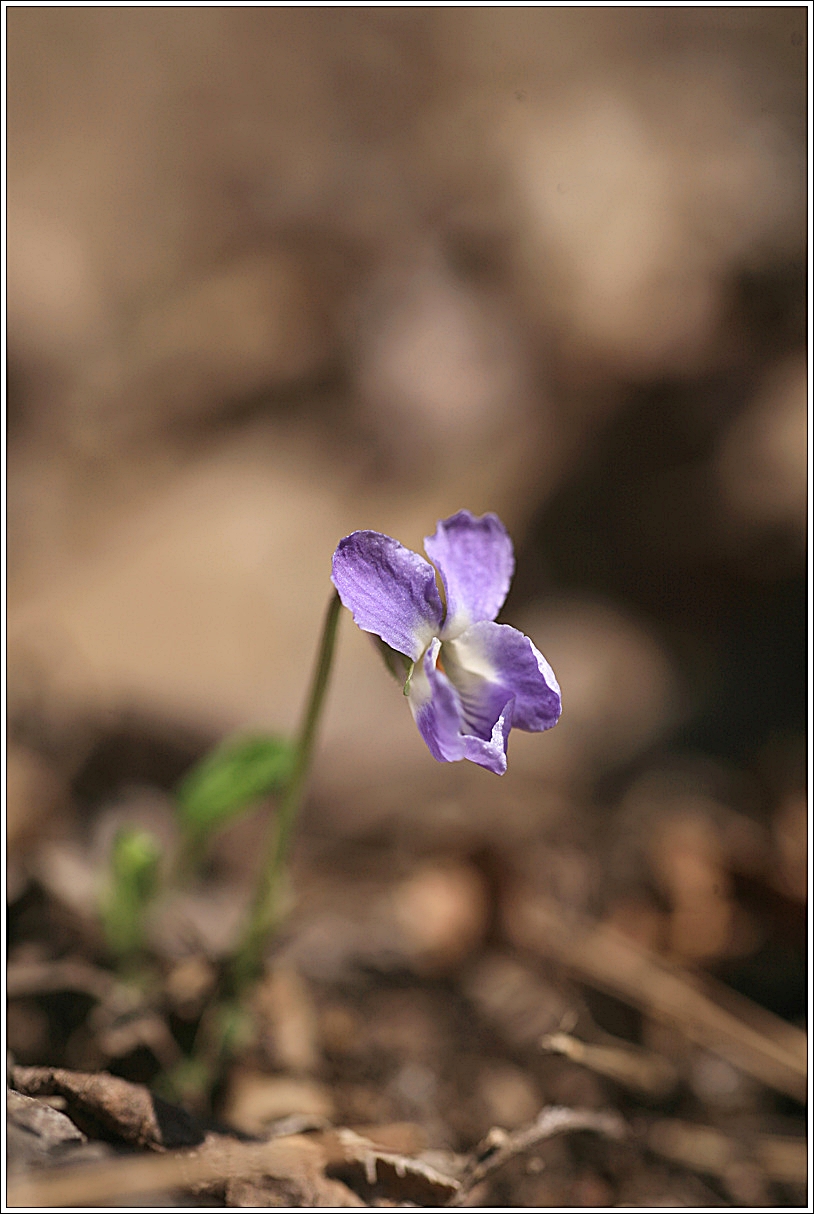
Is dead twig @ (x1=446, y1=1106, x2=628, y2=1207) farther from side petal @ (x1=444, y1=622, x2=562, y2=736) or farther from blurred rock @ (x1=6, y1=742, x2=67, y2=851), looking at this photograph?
blurred rock @ (x1=6, y1=742, x2=67, y2=851)

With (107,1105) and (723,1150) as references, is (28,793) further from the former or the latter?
(723,1150)

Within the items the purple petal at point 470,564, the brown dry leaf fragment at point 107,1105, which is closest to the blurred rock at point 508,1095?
the brown dry leaf fragment at point 107,1105

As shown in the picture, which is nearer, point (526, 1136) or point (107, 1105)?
point (107, 1105)

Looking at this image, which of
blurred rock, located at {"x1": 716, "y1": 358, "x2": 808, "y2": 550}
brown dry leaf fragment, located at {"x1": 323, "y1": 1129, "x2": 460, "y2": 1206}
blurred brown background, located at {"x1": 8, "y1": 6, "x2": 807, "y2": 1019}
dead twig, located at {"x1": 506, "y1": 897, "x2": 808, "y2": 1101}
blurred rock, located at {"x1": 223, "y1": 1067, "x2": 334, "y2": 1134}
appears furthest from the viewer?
blurred rock, located at {"x1": 716, "y1": 358, "x2": 808, "y2": 550}

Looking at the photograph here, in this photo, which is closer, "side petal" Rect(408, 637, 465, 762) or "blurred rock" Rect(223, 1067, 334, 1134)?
"side petal" Rect(408, 637, 465, 762)

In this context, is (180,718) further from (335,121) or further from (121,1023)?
(335,121)

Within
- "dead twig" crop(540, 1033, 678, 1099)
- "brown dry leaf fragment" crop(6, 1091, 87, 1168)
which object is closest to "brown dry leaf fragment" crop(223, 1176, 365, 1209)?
"brown dry leaf fragment" crop(6, 1091, 87, 1168)

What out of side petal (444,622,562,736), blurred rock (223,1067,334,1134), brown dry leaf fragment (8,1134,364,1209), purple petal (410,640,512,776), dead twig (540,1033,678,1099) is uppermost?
side petal (444,622,562,736)

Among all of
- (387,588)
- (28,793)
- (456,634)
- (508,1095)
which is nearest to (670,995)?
(508,1095)
